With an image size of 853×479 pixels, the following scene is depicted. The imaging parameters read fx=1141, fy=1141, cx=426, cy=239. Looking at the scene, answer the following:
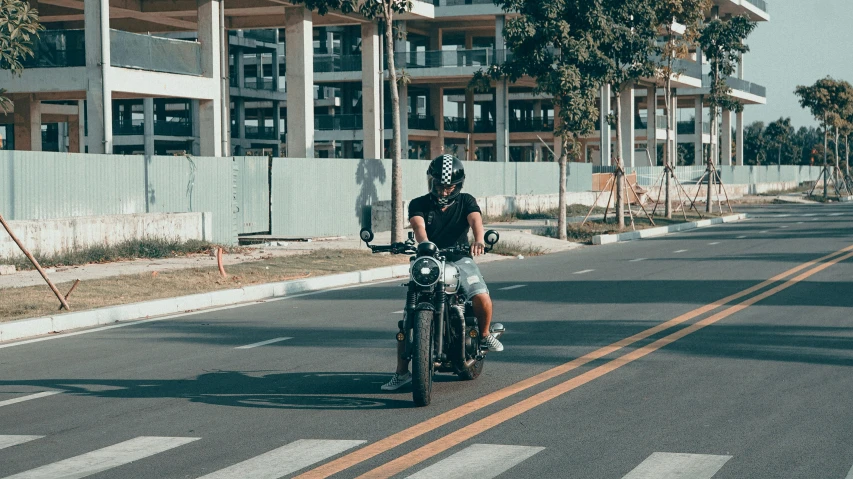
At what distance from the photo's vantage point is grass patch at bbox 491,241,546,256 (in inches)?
1055

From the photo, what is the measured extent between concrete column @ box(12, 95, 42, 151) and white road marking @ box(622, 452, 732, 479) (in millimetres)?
33776

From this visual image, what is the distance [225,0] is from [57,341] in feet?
78.7

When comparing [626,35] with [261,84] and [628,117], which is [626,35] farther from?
[261,84]

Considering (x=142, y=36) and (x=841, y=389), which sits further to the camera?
(x=142, y=36)

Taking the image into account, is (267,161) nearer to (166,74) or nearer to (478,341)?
(166,74)

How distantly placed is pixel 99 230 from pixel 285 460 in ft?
56.2

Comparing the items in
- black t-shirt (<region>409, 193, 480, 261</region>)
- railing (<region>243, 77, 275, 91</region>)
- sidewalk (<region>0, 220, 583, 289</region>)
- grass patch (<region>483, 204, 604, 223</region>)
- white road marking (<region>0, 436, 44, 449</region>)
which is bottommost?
white road marking (<region>0, 436, 44, 449</region>)

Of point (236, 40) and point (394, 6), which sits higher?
point (236, 40)

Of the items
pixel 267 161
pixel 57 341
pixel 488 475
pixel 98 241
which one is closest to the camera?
pixel 488 475

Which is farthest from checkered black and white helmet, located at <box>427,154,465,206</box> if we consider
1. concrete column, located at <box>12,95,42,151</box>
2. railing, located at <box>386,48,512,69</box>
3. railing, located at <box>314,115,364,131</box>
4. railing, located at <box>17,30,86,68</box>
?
railing, located at <box>314,115,364,131</box>

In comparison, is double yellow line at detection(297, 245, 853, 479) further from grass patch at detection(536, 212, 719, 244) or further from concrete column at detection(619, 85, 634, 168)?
concrete column at detection(619, 85, 634, 168)

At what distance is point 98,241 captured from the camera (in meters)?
22.8

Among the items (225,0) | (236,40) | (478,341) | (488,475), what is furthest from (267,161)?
(236,40)

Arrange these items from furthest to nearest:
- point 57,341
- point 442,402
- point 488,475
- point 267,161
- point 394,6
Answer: point 267,161
point 394,6
point 57,341
point 442,402
point 488,475
